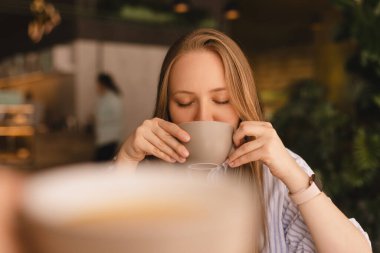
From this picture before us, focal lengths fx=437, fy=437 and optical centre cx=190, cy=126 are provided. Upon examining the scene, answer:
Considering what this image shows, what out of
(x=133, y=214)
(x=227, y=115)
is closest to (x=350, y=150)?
(x=227, y=115)

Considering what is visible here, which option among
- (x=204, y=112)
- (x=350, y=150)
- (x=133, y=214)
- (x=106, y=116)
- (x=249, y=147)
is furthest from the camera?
(x=106, y=116)

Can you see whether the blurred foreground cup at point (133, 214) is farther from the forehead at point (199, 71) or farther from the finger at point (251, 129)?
the forehead at point (199, 71)

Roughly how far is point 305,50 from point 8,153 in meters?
7.76

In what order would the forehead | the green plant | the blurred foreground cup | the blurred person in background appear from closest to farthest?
the blurred foreground cup < the forehead < the green plant < the blurred person in background

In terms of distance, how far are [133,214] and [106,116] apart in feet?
17.7

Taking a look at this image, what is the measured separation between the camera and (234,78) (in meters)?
1.00

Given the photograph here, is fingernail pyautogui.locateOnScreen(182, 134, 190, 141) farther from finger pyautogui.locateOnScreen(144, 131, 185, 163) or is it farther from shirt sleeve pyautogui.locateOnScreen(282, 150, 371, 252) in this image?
shirt sleeve pyautogui.locateOnScreen(282, 150, 371, 252)

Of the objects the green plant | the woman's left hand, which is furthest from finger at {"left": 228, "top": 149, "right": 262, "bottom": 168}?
the green plant

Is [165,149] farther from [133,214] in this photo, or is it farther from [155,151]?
[133,214]

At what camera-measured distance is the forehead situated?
0.96 m

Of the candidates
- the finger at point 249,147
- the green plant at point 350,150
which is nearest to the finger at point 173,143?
the finger at point 249,147

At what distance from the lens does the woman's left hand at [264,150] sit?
847 millimetres

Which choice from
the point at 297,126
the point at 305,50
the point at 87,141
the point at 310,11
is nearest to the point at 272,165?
the point at 297,126

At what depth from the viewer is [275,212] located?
3.57 ft
